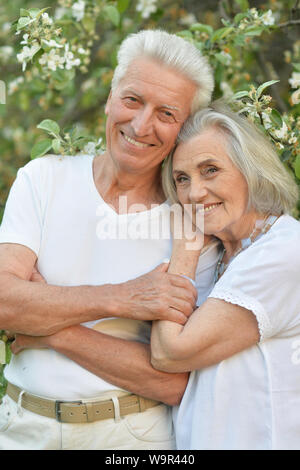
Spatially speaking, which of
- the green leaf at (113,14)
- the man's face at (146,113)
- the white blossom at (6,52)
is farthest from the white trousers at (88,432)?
the white blossom at (6,52)

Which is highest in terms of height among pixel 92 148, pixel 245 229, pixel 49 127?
pixel 49 127

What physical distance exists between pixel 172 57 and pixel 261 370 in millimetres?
1244

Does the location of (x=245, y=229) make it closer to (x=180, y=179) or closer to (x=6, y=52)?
(x=180, y=179)

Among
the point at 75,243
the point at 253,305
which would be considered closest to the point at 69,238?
the point at 75,243

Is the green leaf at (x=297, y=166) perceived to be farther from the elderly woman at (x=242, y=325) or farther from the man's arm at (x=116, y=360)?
the man's arm at (x=116, y=360)

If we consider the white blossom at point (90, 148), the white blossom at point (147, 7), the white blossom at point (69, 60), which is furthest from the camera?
the white blossom at point (147, 7)

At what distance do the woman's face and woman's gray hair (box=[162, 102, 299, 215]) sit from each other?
0.09ft

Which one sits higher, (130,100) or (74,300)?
(130,100)

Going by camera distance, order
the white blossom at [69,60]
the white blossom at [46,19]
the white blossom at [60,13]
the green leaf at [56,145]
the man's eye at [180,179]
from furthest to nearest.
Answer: the white blossom at [60,13] < the white blossom at [69,60] < the white blossom at [46,19] < the green leaf at [56,145] < the man's eye at [180,179]

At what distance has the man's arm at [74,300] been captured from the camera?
2420 millimetres

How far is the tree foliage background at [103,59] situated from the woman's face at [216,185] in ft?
0.91

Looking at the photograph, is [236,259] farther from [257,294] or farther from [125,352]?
[125,352]

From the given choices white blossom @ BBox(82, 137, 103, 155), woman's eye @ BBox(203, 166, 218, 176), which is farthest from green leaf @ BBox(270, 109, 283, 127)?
white blossom @ BBox(82, 137, 103, 155)

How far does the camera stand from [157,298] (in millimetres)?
2490
